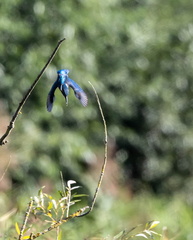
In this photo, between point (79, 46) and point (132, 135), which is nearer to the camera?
point (79, 46)

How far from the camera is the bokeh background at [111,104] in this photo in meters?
8.38

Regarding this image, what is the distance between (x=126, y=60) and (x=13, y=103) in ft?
6.80

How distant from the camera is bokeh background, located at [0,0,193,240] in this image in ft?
27.5

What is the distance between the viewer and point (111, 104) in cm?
970

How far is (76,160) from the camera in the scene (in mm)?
9125

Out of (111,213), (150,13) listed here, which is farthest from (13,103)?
(150,13)

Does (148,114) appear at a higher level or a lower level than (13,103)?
lower

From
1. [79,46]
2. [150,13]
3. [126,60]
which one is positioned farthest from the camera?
[150,13]

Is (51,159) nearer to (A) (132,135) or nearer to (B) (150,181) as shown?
(A) (132,135)

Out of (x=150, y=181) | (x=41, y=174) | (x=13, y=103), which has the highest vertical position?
(x=13, y=103)

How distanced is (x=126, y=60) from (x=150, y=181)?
2.10 metres

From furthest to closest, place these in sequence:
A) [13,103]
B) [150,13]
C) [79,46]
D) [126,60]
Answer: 1. [150,13]
2. [126,60]
3. [79,46]
4. [13,103]

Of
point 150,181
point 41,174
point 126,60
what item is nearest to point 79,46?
point 126,60

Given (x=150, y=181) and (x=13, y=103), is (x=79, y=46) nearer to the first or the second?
(x=13, y=103)
